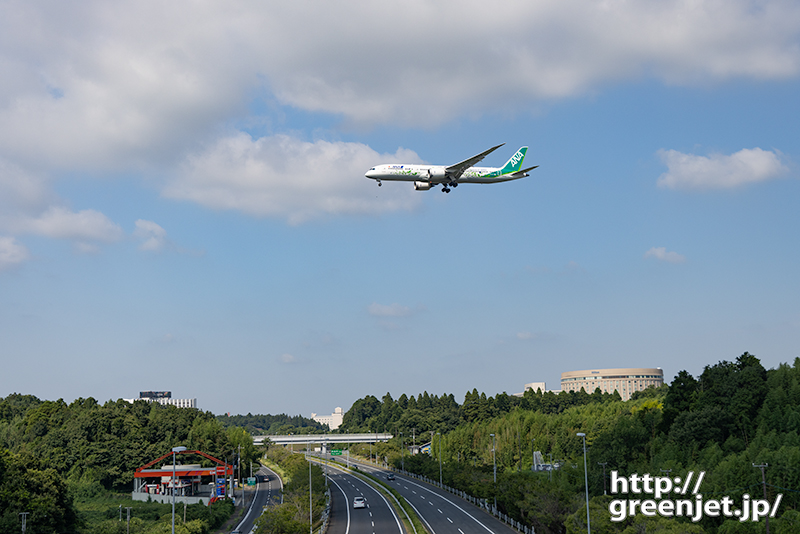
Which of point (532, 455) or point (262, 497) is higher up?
point (532, 455)

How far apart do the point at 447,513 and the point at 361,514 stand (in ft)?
35.5

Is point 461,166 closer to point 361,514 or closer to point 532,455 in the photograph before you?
point 361,514

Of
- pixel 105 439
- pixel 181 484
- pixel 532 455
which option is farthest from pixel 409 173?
pixel 532 455

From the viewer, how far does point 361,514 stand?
274 ft

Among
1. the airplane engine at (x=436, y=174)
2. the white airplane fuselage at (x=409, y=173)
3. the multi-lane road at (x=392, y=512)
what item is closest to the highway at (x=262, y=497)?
the multi-lane road at (x=392, y=512)

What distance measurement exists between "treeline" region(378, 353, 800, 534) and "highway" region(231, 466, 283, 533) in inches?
1151

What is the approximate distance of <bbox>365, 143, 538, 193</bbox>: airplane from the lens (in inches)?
2404

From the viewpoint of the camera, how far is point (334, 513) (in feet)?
280

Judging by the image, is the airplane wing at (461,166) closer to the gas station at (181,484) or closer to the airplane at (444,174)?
the airplane at (444,174)

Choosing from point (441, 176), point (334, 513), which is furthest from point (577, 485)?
point (441, 176)

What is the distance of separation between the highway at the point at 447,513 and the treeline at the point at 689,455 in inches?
97.4

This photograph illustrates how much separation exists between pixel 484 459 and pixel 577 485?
68874 millimetres

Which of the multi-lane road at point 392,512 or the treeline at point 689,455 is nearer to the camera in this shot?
the treeline at point 689,455

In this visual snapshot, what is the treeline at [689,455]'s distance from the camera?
5900 centimetres
